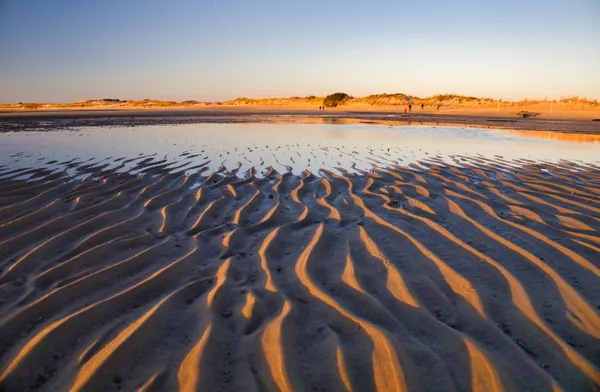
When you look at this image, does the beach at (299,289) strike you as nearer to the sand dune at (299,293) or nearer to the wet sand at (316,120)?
the sand dune at (299,293)

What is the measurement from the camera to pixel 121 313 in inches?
101

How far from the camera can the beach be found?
2014 mm

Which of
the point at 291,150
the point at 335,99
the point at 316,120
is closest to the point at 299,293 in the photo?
the point at 291,150

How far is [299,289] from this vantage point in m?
2.87

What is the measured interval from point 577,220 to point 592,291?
1992 mm

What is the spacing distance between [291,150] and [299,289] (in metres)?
7.80

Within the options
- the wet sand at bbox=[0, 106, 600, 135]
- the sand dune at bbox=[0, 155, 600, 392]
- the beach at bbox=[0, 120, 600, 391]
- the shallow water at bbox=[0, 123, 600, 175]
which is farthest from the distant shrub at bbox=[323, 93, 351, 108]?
the sand dune at bbox=[0, 155, 600, 392]

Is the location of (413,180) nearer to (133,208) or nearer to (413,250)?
(413,250)

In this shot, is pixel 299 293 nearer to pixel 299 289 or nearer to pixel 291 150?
pixel 299 289

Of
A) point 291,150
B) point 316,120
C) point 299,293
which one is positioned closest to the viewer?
point 299,293

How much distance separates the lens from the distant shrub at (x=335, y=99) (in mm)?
52478

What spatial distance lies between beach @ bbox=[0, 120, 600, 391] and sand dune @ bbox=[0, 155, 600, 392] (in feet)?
0.04

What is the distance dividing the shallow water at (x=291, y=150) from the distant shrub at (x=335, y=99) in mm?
39421

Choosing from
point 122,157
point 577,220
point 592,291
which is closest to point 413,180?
point 577,220
